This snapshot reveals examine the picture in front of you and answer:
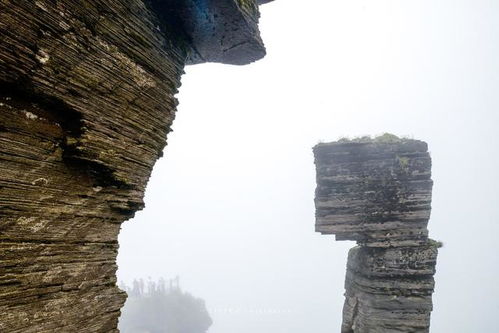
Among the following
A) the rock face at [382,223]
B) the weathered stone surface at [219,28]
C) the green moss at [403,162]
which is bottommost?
the rock face at [382,223]

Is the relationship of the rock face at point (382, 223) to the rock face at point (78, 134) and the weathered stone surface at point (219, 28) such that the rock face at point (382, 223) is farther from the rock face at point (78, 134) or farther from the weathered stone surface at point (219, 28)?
the rock face at point (78, 134)

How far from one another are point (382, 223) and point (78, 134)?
39.6ft

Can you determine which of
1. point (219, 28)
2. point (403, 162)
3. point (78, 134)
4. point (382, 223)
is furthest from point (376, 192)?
point (78, 134)

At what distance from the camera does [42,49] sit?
3174mm

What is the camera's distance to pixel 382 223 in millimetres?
13125

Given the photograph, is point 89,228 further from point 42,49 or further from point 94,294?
point 42,49

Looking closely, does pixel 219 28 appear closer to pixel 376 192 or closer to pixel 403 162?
pixel 376 192

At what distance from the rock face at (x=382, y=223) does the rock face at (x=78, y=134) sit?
9.98 m

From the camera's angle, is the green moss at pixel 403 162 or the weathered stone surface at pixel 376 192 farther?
the green moss at pixel 403 162

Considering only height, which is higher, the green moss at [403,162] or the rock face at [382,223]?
the green moss at [403,162]

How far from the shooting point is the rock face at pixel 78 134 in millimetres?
3096

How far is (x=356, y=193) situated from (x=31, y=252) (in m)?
12.1

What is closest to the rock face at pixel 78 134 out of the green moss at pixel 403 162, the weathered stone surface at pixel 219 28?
the weathered stone surface at pixel 219 28

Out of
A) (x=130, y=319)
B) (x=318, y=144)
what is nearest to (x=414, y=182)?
(x=318, y=144)
